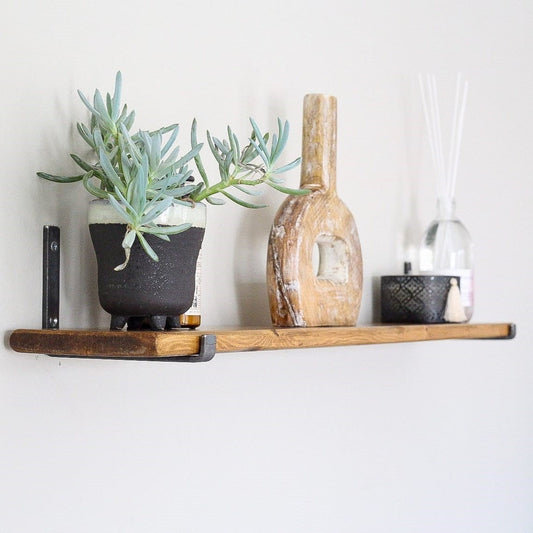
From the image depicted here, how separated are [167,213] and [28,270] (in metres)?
0.16

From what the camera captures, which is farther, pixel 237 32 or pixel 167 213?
pixel 237 32

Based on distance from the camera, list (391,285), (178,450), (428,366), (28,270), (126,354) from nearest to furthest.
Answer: (126,354)
(28,270)
(178,450)
(391,285)
(428,366)

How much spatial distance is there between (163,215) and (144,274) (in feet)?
0.19

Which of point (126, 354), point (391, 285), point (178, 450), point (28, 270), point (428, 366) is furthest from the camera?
point (428, 366)

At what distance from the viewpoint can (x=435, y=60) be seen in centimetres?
145

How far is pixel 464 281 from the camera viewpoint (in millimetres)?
1254

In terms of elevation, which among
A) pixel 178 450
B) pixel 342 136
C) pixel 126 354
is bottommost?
pixel 178 450

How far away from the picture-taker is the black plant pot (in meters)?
0.79

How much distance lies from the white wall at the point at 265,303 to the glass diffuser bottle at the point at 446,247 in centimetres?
6

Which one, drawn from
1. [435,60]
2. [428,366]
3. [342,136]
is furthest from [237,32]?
[428,366]

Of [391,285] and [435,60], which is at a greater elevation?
[435,60]

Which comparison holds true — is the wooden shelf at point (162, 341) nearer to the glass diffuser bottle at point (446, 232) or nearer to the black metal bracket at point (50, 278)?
the black metal bracket at point (50, 278)

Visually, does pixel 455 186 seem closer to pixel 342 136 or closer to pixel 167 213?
pixel 342 136

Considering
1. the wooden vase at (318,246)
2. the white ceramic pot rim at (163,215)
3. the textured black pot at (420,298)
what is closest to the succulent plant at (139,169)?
the white ceramic pot rim at (163,215)
